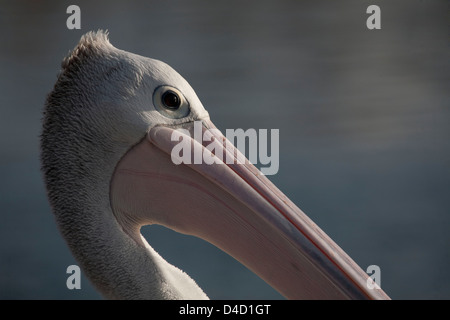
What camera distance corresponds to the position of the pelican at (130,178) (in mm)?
1642

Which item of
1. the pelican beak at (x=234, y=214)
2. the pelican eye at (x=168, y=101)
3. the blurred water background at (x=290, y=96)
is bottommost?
the pelican beak at (x=234, y=214)

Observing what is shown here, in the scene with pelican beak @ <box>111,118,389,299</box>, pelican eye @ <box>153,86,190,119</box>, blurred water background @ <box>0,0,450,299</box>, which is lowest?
pelican beak @ <box>111,118,389,299</box>

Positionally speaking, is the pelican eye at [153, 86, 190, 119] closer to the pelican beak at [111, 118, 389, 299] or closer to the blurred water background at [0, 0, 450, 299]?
the pelican beak at [111, 118, 389, 299]

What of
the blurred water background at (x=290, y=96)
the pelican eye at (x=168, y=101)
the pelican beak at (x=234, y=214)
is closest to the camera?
the pelican beak at (x=234, y=214)

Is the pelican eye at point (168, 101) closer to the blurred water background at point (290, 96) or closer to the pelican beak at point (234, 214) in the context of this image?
the pelican beak at point (234, 214)

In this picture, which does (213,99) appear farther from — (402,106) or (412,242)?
(412,242)

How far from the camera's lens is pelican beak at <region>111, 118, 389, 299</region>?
1.56 meters

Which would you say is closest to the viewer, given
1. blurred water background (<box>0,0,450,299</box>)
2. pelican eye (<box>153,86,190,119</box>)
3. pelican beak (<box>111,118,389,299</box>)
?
pelican beak (<box>111,118,389,299</box>)

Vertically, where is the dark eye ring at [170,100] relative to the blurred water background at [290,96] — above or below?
below

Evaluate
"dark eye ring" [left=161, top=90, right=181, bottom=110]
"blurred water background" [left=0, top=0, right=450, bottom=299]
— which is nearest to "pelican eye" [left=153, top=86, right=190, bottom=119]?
"dark eye ring" [left=161, top=90, right=181, bottom=110]

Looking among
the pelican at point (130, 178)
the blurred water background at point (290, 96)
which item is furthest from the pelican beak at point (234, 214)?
the blurred water background at point (290, 96)
